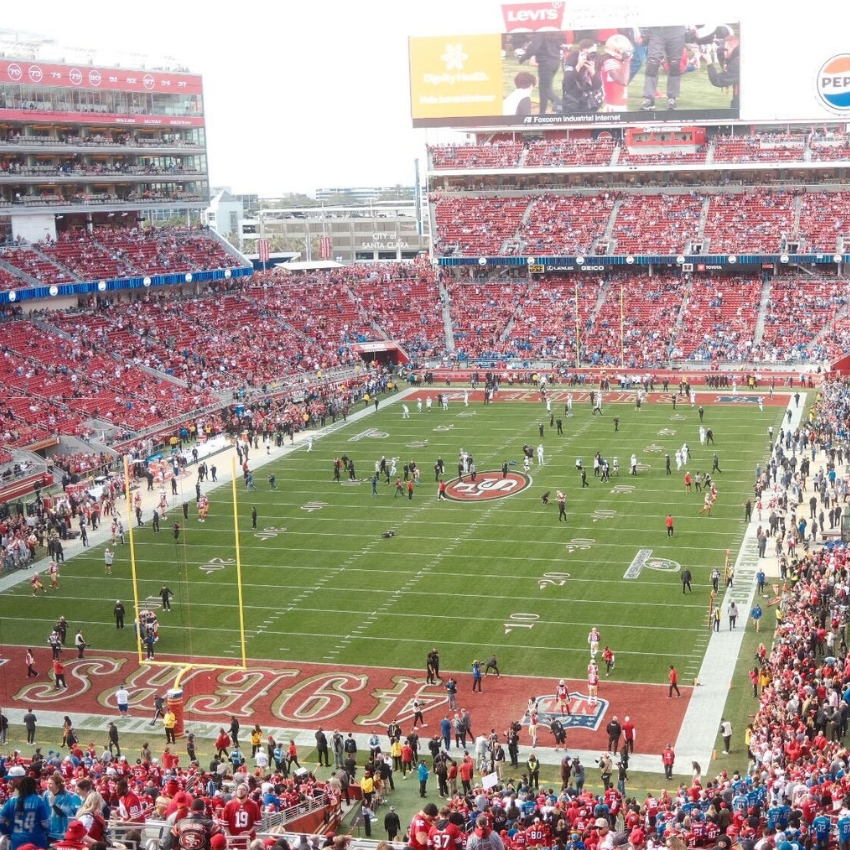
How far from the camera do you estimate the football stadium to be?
761 inches

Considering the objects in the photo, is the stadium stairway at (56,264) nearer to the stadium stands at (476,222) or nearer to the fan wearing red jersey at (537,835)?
the stadium stands at (476,222)

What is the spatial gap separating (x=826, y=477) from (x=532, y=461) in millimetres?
9162

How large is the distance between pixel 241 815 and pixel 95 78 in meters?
50.6

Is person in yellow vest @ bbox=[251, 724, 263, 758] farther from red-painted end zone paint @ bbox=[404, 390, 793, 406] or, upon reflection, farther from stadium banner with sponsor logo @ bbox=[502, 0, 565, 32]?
stadium banner with sponsor logo @ bbox=[502, 0, 565, 32]

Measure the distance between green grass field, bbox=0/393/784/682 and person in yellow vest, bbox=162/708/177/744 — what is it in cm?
381

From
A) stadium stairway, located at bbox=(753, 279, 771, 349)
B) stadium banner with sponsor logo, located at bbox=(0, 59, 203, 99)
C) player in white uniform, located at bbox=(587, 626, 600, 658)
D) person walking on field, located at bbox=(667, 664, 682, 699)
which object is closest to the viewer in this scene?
person walking on field, located at bbox=(667, 664, 682, 699)

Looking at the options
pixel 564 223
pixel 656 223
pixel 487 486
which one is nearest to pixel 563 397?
pixel 487 486

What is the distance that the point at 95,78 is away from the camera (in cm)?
5800

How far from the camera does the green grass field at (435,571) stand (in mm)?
26031

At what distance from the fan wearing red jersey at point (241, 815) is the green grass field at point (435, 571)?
1184 centimetres

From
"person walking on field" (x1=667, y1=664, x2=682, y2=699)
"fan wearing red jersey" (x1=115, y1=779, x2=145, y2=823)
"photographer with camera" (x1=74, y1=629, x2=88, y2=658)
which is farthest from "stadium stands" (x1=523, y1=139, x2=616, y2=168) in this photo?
"fan wearing red jersey" (x1=115, y1=779, x2=145, y2=823)

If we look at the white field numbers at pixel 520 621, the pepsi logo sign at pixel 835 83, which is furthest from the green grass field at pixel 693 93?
the white field numbers at pixel 520 621

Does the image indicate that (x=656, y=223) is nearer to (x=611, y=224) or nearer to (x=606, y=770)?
(x=611, y=224)

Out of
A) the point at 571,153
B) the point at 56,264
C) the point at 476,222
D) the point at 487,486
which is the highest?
the point at 571,153
